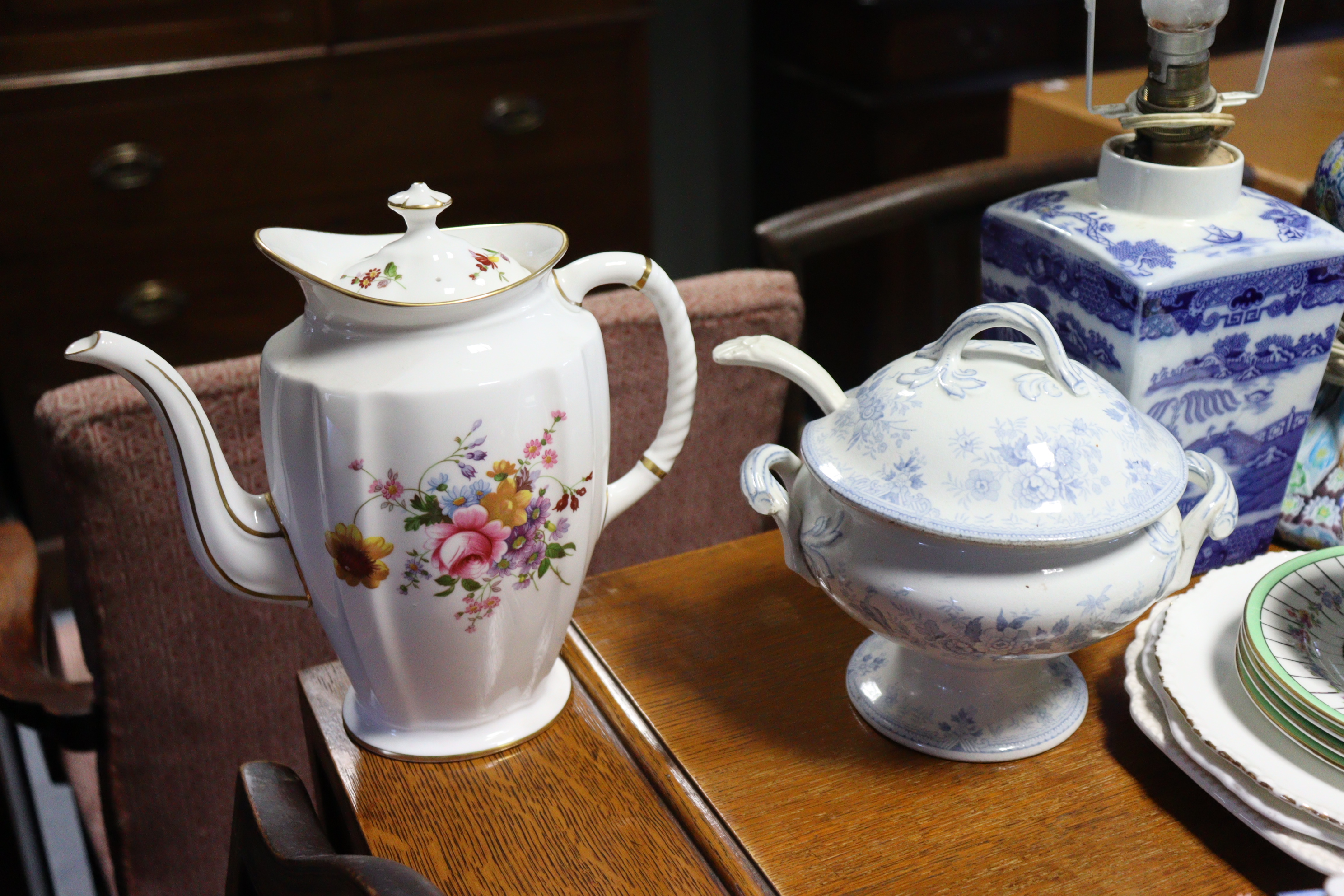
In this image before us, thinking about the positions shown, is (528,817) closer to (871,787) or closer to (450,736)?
(450,736)

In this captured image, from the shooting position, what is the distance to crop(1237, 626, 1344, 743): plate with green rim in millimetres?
560

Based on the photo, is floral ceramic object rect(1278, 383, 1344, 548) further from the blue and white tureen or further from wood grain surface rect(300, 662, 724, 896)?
wood grain surface rect(300, 662, 724, 896)

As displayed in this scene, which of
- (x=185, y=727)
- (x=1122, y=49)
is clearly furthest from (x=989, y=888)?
(x=1122, y=49)

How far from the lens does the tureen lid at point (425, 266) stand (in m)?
0.58

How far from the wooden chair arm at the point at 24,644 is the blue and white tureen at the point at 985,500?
1.96 ft

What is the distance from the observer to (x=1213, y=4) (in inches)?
26.5

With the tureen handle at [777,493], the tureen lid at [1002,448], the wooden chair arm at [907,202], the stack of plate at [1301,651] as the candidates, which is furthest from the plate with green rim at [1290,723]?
the wooden chair arm at [907,202]

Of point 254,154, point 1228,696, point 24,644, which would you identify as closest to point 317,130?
point 254,154

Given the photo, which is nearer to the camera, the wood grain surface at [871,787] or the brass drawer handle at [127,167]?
the wood grain surface at [871,787]

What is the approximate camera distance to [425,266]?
23.2 inches

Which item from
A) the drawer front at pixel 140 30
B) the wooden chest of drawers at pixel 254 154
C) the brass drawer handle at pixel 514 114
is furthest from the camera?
the brass drawer handle at pixel 514 114

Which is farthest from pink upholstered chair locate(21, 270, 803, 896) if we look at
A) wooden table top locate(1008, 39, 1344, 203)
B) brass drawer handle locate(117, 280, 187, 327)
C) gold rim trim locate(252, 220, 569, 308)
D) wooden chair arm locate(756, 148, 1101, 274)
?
brass drawer handle locate(117, 280, 187, 327)

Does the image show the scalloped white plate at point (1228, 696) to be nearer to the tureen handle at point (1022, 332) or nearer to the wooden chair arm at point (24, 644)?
the tureen handle at point (1022, 332)

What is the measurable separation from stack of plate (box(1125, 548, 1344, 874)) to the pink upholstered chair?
0.44 metres
